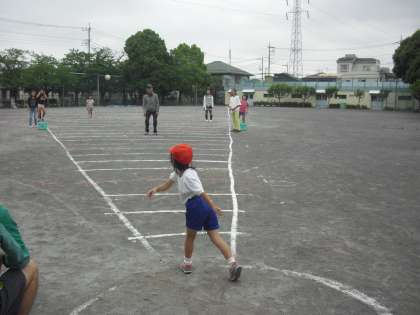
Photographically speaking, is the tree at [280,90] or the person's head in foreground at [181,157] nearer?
the person's head in foreground at [181,157]

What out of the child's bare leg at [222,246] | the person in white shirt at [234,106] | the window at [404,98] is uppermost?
the window at [404,98]

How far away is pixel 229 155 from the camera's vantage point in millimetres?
13781

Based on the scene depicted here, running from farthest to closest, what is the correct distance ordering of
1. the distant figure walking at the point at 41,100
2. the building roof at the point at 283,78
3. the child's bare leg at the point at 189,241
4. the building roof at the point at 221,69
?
the building roof at the point at 283,78, the building roof at the point at 221,69, the distant figure walking at the point at 41,100, the child's bare leg at the point at 189,241

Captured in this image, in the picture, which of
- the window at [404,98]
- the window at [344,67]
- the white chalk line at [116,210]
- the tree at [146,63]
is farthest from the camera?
the window at [344,67]

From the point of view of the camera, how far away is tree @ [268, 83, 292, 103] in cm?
8257

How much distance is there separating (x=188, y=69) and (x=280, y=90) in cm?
1907

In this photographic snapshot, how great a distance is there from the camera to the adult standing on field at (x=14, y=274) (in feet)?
10.4

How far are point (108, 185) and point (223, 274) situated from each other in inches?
197

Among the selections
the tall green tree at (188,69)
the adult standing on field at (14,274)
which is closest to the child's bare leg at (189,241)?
the adult standing on field at (14,274)

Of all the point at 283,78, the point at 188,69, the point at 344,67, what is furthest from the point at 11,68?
the point at 344,67

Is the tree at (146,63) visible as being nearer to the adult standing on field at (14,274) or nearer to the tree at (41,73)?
the tree at (41,73)

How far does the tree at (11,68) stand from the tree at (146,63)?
1512 cm

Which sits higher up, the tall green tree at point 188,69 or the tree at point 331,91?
the tall green tree at point 188,69

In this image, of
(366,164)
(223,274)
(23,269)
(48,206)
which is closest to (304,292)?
(223,274)
